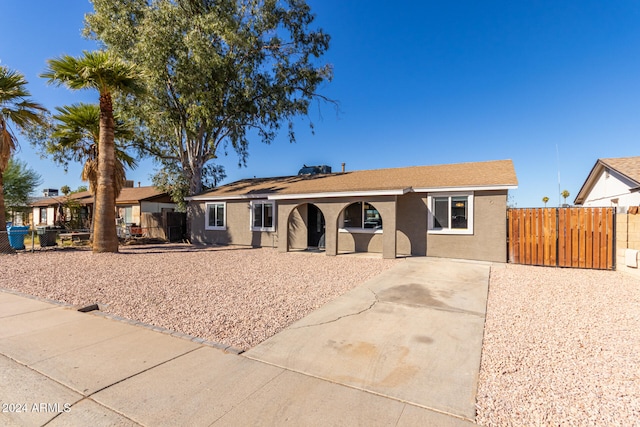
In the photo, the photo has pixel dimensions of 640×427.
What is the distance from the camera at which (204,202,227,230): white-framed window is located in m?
16.8

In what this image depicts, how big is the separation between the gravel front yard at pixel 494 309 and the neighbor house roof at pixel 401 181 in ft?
9.35

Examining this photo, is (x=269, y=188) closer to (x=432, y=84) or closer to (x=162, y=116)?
(x=162, y=116)

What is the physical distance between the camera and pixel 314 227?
49.1 feet

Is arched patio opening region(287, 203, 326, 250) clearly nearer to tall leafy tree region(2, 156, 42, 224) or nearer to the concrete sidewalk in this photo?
the concrete sidewalk

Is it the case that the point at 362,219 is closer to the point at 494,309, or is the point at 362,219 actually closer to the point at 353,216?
the point at 353,216

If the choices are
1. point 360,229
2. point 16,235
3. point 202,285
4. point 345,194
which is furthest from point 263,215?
point 16,235

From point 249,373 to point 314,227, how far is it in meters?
11.8

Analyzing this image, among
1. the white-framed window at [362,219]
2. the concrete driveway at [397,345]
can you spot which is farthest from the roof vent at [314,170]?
the concrete driveway at [397,345]

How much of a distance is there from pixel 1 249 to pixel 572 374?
18.4 meters

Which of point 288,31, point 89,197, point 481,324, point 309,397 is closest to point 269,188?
point 288,31

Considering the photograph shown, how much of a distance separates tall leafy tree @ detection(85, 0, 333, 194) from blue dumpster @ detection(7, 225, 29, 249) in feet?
26.0

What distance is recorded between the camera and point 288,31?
19328 mm

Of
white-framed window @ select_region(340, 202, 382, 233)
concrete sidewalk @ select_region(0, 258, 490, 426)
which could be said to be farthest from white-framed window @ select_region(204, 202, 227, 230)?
concrete sidewalk @ select_region(0, 258, 490, 426)

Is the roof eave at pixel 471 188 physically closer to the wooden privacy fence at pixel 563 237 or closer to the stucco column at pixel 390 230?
the wooden privacy fence at pixel 563 237
